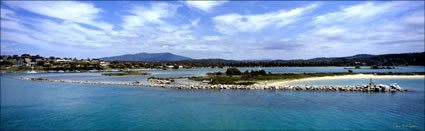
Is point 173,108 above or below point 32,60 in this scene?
below

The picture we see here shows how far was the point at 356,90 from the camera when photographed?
26516 mm

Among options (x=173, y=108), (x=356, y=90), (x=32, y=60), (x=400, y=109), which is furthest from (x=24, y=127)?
(x=32, y=60)

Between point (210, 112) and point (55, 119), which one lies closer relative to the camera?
point (55, 119)

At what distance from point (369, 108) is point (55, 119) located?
2310 cm

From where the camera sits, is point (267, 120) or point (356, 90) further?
point (356, 90)

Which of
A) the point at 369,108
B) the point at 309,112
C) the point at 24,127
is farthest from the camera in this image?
the point at 369,108

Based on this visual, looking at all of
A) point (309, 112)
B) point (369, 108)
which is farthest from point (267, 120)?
point (369, 108)

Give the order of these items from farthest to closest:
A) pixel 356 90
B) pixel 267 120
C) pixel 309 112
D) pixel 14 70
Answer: pixel 14 70 → pixel 356 90 → pixel 309 112 → pixel 267 120

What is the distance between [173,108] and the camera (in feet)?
57.7

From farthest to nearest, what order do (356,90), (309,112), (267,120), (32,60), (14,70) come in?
(32,60), (14,70), (356,90), (309,112), (267,120)

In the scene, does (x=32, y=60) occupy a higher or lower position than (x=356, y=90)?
higher

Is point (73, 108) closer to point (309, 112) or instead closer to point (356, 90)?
point (309, 112)

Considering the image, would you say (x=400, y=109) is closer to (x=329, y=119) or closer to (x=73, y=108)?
(x=329, y=119)

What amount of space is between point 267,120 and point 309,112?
4.04m
